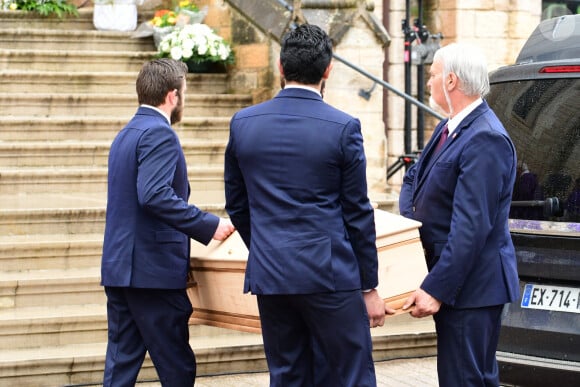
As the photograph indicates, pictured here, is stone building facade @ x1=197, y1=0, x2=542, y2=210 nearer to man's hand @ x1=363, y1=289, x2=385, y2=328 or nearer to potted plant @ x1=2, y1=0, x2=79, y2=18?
potted plant @ x1=2, y1=0, x2=79, y2=18

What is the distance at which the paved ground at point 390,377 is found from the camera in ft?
24.9

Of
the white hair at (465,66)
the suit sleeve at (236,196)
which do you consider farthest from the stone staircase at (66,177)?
the white hair at (465,66)

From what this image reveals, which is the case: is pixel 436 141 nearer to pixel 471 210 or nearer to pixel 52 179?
pixel 471 210

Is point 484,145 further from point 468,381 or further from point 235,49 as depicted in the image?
point 235,49

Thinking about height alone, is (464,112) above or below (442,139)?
above

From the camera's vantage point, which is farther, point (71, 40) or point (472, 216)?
point (71, 40)

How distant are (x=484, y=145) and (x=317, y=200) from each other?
691 millimetres

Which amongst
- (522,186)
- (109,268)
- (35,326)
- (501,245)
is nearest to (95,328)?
(35,326)

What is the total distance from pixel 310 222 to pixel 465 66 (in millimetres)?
903

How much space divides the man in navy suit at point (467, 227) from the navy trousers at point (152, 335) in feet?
4.24

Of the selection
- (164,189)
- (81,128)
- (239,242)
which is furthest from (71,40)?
(239,242)

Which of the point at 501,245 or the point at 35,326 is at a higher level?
the point at 501,245

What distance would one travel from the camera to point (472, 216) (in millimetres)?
4832

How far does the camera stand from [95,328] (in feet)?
26.2
